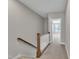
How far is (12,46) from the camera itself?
3.95 metres

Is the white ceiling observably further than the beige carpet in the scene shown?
Yes

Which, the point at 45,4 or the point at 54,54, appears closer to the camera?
the point at 54,54

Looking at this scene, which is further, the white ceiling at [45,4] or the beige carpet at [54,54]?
the white ceiling at [45,4]

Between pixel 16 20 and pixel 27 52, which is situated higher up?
pixel 16 20

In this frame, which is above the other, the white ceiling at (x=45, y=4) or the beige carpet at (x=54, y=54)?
the white ceiling at (x=45, y=4)

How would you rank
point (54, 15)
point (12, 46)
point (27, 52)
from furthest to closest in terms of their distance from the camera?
point (54, 15) < point (27, 52) < point (12, 46)

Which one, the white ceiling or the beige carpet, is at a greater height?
the white ceiling

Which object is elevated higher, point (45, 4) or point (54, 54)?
point (45, 4)
